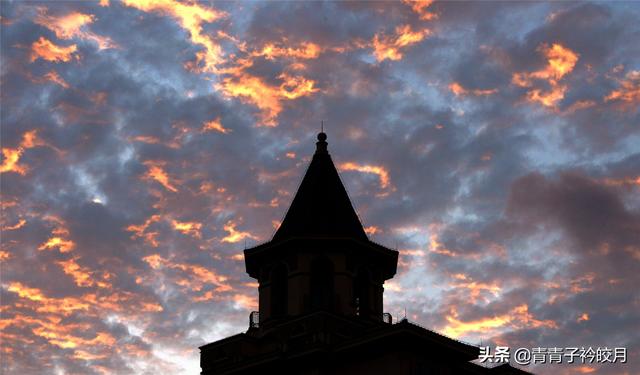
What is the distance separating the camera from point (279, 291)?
58625 millimetres

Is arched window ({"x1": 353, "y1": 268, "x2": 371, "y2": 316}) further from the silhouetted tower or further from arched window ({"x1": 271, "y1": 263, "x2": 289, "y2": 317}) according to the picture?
arched window ({"x1": 271, "y1": 263, "x2": 289, "y2": 317})

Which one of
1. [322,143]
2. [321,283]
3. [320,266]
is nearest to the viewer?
[321,283]

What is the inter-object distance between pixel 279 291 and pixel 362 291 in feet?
14.7

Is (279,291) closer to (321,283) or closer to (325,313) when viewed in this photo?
(321,283)

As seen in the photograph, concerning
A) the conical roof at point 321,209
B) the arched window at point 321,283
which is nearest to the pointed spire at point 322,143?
the conical roof at point 321,209

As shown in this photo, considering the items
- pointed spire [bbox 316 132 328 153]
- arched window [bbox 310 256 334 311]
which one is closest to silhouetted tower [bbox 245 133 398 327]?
arched window [bbox 310 256 334 311]

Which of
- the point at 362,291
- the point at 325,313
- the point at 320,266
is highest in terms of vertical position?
the point at 320,266

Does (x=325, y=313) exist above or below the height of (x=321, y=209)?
below

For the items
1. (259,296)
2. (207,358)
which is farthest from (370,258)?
(207,358)

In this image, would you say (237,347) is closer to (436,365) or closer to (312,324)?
(312,324)

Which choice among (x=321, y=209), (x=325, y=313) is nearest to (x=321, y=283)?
(x=325, y=313)

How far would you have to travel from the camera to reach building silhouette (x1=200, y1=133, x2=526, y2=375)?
5300 centimetres

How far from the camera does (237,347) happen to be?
57.1m

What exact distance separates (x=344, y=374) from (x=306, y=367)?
196 cm
